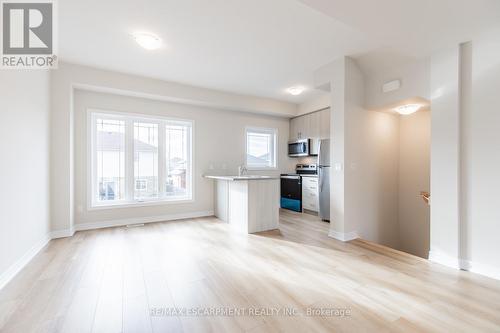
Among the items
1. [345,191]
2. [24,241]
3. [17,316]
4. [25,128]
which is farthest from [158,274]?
[345,191]

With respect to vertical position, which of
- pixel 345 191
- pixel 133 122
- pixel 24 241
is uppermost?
→ pixel 133 122

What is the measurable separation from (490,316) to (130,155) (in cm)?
529

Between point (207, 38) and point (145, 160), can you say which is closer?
point (207, 38)

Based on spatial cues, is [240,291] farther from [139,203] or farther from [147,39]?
[139,203]

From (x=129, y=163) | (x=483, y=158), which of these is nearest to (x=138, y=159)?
(x=129, y=163)

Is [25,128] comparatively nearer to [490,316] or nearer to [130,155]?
[130,155]

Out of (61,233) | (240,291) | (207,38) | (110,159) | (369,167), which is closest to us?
(240,291)

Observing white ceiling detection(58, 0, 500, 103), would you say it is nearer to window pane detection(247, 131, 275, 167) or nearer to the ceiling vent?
the ceiling vent

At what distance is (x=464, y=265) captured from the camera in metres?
2.50

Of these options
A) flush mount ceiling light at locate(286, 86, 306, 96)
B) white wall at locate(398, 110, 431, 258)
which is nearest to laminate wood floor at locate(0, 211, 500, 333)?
white wall at locate(398, 110, 431, 258)

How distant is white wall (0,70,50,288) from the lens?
2.21m

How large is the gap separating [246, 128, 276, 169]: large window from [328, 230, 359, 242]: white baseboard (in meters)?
2.75

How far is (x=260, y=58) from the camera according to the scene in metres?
3.48

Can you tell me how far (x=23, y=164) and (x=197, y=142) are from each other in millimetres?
2896
